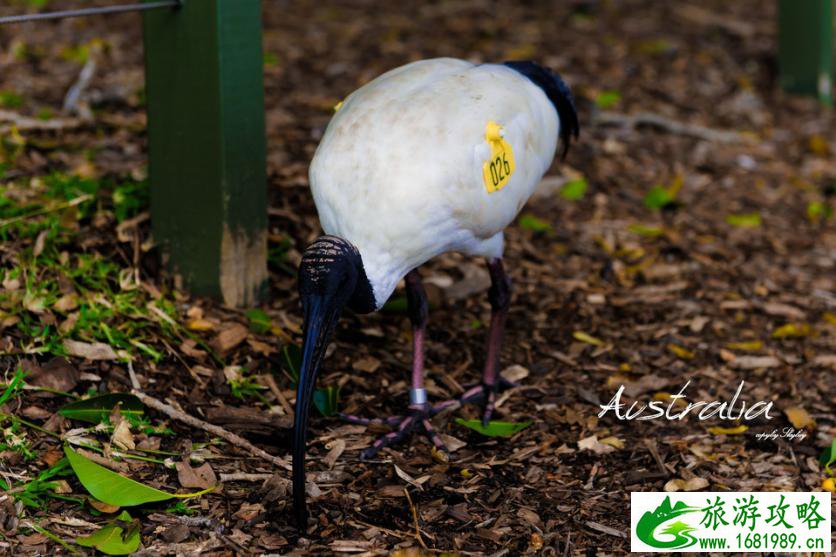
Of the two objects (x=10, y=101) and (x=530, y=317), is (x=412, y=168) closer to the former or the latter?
(x=530, y=317)

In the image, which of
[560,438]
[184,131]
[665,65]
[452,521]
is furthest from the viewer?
[665,65]

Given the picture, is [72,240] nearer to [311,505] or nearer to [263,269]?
[263,269]

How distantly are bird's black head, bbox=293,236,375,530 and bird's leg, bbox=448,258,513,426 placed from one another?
915mm

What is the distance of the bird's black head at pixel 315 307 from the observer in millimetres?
3115

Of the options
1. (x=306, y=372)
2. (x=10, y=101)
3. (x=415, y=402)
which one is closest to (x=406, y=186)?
(x=306, y=372)

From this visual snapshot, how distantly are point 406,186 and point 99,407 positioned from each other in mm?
1235

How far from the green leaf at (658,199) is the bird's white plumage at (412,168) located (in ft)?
7.46

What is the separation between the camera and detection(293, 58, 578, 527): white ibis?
3191 millimetres

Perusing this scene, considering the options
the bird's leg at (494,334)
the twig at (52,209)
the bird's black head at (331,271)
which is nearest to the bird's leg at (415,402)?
the bird's leg at (494,334)

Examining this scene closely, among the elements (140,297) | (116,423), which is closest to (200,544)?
(116,423)

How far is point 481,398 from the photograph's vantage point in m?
4.04

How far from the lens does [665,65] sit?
24.5 ft

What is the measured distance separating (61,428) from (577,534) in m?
1.64

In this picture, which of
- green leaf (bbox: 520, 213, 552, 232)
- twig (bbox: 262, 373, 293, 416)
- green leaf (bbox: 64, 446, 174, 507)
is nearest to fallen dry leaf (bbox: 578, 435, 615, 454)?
twig (bbox: 262, 373, 293, 416)
